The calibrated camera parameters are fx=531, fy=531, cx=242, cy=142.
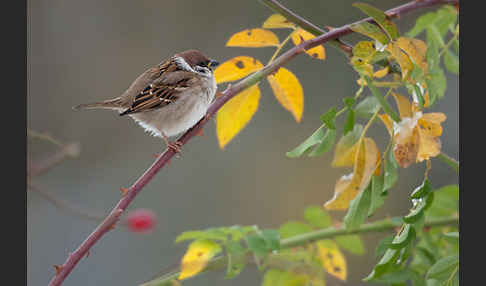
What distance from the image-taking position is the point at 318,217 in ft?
3.22

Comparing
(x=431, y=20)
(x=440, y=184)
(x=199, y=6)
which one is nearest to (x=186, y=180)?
(x=199, y=6)

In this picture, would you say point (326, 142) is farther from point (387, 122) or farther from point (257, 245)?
point (257, 245)

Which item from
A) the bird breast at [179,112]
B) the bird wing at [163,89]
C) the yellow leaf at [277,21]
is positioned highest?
the bird wing at [163,89]

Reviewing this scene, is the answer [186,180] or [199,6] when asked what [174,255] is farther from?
[199,6]

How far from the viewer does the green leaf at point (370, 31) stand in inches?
25.2

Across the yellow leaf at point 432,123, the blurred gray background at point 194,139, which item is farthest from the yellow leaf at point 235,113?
the blurred gray background at point 194,139

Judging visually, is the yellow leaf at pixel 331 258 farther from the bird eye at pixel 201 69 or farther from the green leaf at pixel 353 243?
the bird eye at pixel 201 69

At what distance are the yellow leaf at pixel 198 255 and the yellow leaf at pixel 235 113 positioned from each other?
0.55 feet

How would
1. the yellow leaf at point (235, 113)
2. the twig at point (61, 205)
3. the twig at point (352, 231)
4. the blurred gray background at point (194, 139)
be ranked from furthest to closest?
the blurred gray background at point (194, 139) < the twig at point (352, 231) < the yellow leaf at point (235, 113) < the twig at point (61, 205)

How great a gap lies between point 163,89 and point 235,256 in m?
0.42

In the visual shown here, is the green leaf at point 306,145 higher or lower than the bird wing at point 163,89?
lower

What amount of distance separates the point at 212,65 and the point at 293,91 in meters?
0.37

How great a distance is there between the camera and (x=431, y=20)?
93 centimetres

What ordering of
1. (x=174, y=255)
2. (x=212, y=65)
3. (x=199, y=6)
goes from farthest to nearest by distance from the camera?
(x=199, y=6), (x=174, y=255), (x=212, y=65)
